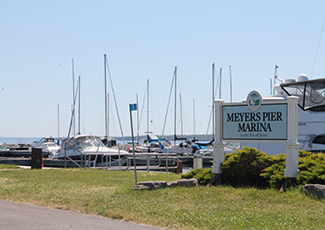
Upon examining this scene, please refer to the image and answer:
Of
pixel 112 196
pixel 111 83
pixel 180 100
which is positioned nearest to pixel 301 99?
pixel 112 196

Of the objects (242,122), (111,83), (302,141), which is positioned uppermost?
(111,83)

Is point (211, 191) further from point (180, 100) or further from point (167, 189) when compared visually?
point (180, 100)

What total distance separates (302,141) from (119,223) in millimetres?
18010

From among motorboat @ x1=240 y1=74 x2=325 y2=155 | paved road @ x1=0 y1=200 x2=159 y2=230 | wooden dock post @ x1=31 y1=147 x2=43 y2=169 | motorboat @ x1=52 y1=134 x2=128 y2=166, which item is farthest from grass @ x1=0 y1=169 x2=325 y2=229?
motorboat @ x1=52 y1=134 x2=128 y2=166

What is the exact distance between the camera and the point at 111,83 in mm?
48875

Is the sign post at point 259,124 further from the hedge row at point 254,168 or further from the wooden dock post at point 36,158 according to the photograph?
the wooden dock post at point 36,158

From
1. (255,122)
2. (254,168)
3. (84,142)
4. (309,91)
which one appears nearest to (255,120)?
(255,122)

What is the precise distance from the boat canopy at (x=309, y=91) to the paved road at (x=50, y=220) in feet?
52.0

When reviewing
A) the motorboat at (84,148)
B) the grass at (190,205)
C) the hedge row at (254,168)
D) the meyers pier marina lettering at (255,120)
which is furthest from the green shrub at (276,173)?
the motorboat at (84,148)

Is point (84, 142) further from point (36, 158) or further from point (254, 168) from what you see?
Result: point (254, 168)

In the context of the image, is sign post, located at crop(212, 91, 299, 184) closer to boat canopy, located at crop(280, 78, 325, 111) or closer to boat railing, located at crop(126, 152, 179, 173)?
boat railing, located at crop(126, 152, 179, 173)

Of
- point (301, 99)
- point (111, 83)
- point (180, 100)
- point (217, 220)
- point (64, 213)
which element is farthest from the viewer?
point (180, 100)

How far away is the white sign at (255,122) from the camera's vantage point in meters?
11.2

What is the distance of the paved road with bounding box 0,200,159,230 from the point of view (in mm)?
7560
